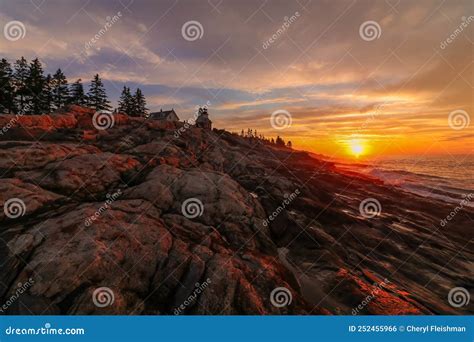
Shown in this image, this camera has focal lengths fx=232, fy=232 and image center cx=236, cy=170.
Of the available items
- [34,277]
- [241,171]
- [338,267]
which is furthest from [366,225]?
[34,277]

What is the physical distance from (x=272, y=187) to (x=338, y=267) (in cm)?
1208

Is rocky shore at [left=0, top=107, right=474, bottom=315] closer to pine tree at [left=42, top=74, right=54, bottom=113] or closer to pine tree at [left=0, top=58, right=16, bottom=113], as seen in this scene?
pine tree at [left=0, top=58, right=16, bottom=113]

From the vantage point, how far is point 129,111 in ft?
216

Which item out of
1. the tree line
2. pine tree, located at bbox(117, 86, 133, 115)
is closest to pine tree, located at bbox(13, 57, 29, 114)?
the tree line

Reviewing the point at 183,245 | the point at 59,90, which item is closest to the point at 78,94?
the point at 59,90

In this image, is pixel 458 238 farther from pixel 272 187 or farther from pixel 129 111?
pixel 129 111

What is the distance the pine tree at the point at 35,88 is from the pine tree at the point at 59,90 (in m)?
3.20

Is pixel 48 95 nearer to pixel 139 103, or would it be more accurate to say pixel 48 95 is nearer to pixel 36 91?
pixel 36 91

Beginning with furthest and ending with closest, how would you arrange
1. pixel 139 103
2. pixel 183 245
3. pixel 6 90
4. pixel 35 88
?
pixel 139 103, pixel 35 88, pixel 6 90, pixel 183 245

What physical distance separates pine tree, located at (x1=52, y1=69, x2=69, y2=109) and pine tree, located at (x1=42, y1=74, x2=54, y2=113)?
62cm

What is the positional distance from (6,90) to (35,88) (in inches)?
244

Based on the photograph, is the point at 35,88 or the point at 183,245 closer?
the point at 183,245

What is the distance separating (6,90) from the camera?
4175 cm

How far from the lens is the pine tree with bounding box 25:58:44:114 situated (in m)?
46.8
